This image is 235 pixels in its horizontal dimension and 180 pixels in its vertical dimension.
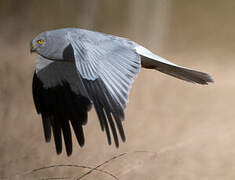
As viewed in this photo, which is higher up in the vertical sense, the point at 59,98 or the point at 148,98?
the point at 59,98

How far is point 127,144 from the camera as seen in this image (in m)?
2.78

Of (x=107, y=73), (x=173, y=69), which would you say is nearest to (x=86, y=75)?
(x=107, y=73)

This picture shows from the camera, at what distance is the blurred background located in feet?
8.61

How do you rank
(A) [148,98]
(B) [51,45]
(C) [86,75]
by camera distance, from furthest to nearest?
(A) [148,98]
(B) [51,45]
(C) [86,75]

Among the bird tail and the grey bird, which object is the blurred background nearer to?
the grey bird

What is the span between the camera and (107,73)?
68.9 inches

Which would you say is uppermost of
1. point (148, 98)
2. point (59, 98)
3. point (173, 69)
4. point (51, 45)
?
point (51, 45)

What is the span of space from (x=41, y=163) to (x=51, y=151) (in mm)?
92

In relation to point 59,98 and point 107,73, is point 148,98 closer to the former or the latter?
point 59,98

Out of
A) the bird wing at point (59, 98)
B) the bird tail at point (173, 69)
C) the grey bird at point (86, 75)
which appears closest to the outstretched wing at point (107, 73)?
the grey bird at point (86, 75)

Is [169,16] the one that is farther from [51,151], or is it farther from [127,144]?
[51,151]

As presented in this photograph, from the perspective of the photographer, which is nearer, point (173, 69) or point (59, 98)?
point (173, 69)

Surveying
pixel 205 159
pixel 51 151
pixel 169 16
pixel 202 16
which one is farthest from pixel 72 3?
pixel 205 159

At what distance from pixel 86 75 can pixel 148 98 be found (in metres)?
1.44
